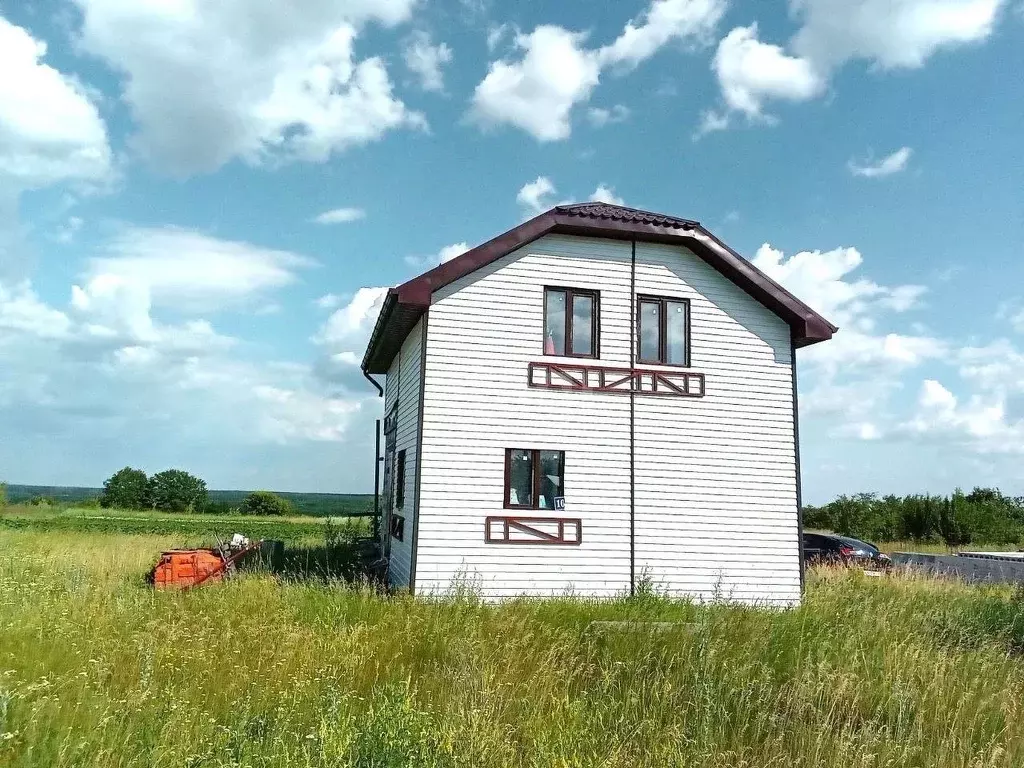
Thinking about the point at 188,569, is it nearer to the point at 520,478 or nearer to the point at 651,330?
the point at 520,478

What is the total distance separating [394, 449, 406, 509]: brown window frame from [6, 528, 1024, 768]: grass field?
3984mm

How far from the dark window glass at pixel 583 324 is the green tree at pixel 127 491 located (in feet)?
235

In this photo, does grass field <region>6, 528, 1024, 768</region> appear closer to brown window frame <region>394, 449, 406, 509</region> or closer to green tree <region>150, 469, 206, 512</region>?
brown window frame <region>394, 449, 406, 509</region>

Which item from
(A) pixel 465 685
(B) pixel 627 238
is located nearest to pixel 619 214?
(B) pixel 627 238

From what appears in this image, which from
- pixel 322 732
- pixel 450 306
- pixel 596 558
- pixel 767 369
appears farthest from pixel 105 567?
pixel 767 369

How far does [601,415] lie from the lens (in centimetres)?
1389

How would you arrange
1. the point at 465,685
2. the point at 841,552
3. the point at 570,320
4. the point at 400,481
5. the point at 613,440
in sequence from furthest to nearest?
the point at 841,552 < the point at 400,481 < the point at 570,320 < the point at 613,440 < the point at 465,685

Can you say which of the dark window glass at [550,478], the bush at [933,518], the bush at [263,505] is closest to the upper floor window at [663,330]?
the dark window glass at [550,478]

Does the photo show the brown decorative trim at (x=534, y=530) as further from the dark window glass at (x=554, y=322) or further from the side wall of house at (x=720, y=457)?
the dark window glass at (x=554, y=322)

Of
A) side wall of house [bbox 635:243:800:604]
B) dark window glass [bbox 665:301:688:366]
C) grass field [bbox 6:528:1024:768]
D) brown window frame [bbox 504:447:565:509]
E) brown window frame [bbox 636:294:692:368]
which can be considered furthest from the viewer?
dark window glass [bbox 665:301:688:366]

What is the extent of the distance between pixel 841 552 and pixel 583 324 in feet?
46.1

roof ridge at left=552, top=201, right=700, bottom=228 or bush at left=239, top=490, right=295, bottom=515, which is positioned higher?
roof ridge at left=552, top=201, right=700, bottom=228

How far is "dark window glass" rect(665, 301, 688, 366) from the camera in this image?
571 inches

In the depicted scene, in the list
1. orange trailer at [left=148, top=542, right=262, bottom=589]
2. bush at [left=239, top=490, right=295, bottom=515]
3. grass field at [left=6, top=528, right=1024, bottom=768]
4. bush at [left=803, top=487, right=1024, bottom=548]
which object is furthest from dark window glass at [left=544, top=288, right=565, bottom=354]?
bush at [left=239, top=490, right=295, bottom=515]
